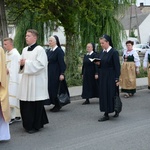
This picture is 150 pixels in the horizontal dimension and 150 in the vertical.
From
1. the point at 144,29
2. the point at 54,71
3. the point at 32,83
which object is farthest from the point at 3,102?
the point at 144,29

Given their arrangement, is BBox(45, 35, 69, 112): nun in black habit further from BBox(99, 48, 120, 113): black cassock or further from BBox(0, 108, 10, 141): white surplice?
BBox(0, 108, 10, 141): white surplice

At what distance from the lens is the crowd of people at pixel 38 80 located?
21.0 feet

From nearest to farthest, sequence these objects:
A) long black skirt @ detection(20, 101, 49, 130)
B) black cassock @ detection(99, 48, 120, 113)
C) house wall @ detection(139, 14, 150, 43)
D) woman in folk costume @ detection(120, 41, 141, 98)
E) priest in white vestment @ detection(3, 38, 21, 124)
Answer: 1. long black skirt @ detection(20, 101, 49, 130)
2. priest in white vestment @ detection(3, 38, 21, 124)
3. black cassock @ detection(99, 48, 120, 113)
4. woman in folk costume @ detection(120, 41, 141, 98)
5. house wall @ detection(139, 14, 150, 43)

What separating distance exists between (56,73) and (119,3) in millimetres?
9688

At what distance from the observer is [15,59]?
7.43 m

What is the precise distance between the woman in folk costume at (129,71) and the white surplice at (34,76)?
16.2 ft

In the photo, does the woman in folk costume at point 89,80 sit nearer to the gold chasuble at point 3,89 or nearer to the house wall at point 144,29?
the gold chasuble at point 3,89

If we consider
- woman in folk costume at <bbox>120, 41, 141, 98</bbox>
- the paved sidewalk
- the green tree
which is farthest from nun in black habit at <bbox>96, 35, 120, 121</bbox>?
the green tree

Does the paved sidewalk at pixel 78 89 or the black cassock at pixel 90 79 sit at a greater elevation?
the black cassock at pixel 90 79

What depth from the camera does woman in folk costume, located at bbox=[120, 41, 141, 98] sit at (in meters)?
11.1

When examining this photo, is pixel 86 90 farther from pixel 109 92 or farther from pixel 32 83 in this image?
pixel 32 83

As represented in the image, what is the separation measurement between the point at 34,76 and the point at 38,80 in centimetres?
10

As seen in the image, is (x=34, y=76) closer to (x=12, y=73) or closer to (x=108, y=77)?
(x=12, y=73)

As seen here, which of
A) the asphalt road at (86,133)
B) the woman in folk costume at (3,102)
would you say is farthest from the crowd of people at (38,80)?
the asphalt road at (86,133)
